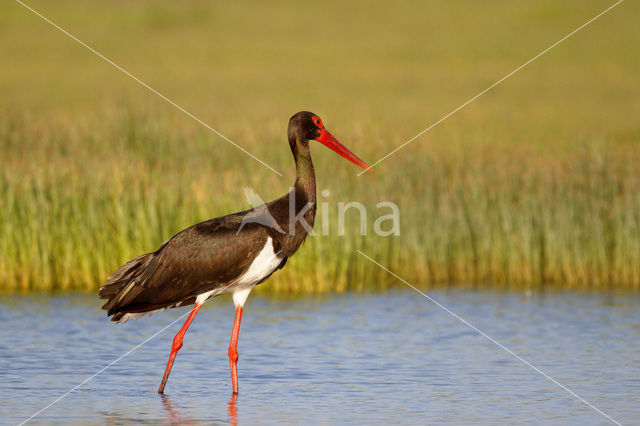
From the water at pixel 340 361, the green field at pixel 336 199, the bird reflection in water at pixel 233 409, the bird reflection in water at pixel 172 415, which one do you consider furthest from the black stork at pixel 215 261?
the green field at pixel 336 199

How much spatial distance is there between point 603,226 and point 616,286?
0.73 m

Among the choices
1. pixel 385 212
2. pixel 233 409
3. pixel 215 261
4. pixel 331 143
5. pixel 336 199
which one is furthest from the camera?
pixel 385 212

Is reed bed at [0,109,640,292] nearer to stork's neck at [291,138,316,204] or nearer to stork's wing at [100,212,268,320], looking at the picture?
stork's neck at [291,138,316,204]

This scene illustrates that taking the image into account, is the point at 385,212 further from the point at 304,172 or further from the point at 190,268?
the point at 190,268

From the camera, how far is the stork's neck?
10.5 meters

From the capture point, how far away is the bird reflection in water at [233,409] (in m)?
9.05

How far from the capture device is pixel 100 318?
43.5 ft

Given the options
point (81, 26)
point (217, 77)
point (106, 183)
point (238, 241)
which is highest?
point (81, 26)

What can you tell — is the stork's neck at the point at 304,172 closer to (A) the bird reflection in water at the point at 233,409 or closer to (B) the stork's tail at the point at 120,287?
(B) the stork's tail at the point at 120,287

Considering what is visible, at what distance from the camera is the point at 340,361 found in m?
11.3

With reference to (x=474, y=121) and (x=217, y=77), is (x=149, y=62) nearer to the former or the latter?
(x=217, y=77)

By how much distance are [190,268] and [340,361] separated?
190cm

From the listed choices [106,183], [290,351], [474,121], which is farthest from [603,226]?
[474,121]

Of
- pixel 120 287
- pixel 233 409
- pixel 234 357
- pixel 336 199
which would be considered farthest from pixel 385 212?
pixel 233 409
